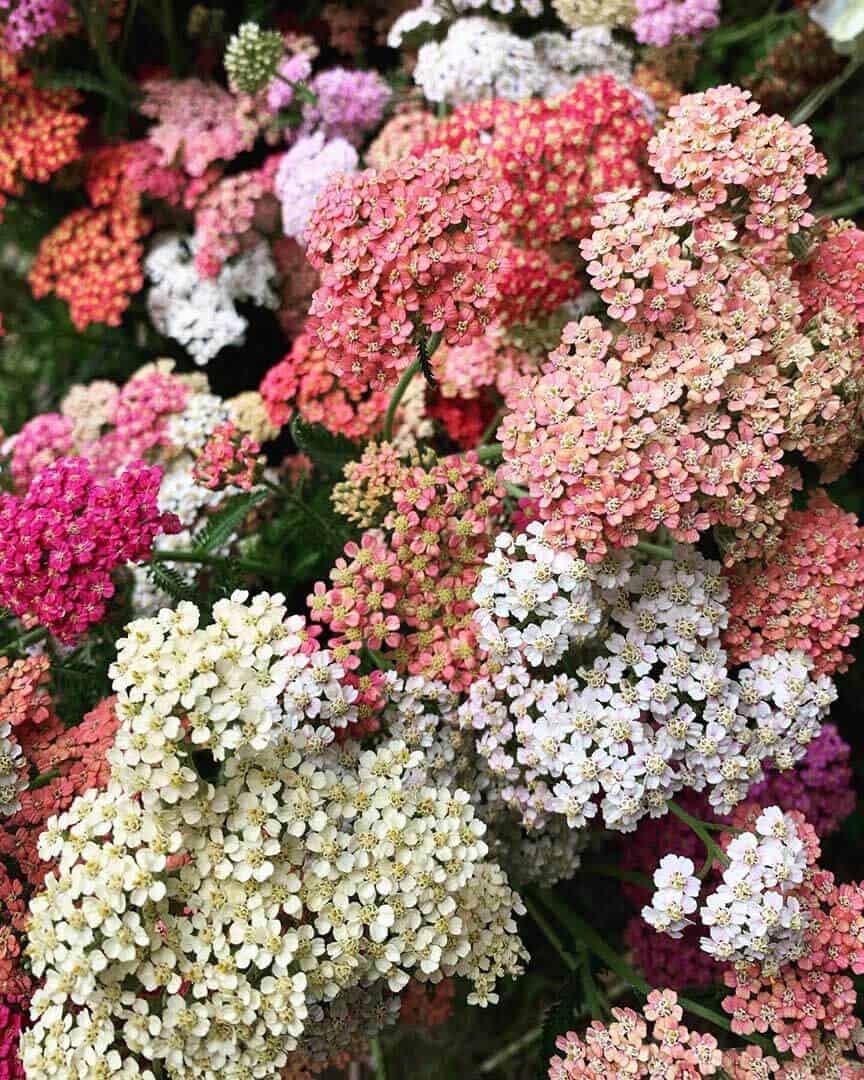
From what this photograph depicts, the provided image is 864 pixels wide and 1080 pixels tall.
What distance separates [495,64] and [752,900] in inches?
64.0

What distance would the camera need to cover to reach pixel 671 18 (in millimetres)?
2184

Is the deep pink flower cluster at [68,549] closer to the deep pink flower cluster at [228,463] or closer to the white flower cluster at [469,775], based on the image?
the deep pink flower cluster at [228,463]

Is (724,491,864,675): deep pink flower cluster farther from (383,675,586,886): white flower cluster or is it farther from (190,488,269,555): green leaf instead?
(190,488,269,555): green leaf

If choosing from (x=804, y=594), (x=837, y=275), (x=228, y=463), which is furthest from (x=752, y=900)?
(x=228, y=463)

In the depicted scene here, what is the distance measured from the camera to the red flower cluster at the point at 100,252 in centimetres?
232

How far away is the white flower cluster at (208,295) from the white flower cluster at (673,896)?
148cm

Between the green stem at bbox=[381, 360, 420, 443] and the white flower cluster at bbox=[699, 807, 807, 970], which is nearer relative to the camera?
the white flower cluster at bbox=[699, 807, 807, 970]

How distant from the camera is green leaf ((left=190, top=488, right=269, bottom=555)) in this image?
1783 millimetres

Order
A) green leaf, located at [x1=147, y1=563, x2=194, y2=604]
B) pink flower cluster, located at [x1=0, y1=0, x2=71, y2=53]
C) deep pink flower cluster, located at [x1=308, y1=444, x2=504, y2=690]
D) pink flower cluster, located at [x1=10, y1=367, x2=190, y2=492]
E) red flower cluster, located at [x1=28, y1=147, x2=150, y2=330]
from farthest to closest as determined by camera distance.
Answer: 1. red flower cluster, located at [x1=28, y1=147, x2=150, y2=330]
2. pink flower cluster, located at [x1=0, y1=0, x2=71, y2=53]
3. pink flower cluster, located at [x1=10, y1=367, x2=190, y2=492]
4. green leaf, located at [x1=147, y1=563, x2=194, y2=604]
5. deep pink flower cluster, located at [x1=308, y1=444, x2=504, y2=690]

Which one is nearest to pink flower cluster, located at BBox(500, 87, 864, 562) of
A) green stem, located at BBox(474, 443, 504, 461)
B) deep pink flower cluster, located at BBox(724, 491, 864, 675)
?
deep pink flower cluster, located at BBox(724, 491, 864, 675)

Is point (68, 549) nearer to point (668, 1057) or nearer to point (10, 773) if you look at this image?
point (10, 773)

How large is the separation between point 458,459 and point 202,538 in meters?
0.49

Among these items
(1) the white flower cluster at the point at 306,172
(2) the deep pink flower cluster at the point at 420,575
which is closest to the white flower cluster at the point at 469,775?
(2) the deep pink flower cluster at the point at 420,575

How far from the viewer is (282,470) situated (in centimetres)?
221
